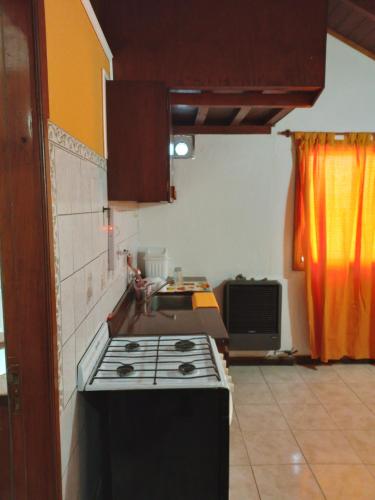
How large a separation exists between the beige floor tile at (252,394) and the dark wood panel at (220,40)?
7.18ft

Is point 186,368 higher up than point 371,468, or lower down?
higher up

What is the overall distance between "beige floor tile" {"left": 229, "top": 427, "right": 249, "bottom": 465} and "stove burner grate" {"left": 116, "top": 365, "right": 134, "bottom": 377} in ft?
3.91

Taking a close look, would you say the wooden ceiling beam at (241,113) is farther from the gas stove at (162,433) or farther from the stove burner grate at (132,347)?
the gas stove at (162,433)

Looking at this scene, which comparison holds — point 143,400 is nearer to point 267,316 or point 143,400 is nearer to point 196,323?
point 196,323

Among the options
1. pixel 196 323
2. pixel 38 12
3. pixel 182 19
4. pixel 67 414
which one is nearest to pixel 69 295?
pixel 67 414

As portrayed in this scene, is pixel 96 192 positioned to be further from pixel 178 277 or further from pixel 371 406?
pixel 371 406

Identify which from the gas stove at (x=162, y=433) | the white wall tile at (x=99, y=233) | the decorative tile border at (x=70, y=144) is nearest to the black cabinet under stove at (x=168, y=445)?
the gas stove at (x=162, y=433)

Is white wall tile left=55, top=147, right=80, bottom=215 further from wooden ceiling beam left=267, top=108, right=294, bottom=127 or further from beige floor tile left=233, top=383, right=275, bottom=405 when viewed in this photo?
beige floor tile left=233, top=383, right=275, bottom=405

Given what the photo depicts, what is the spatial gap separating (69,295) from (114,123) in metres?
1.02

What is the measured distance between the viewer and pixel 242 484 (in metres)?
2.06

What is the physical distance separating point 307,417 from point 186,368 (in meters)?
1.71

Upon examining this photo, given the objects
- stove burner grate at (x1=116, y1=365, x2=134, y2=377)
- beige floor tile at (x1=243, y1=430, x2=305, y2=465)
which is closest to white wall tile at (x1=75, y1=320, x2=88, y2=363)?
stove burner grate at (x1=116, y1=365, x2=134, y2=377)

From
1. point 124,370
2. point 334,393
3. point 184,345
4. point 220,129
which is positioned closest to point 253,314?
point 334,393

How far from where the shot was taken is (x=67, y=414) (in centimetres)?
118
